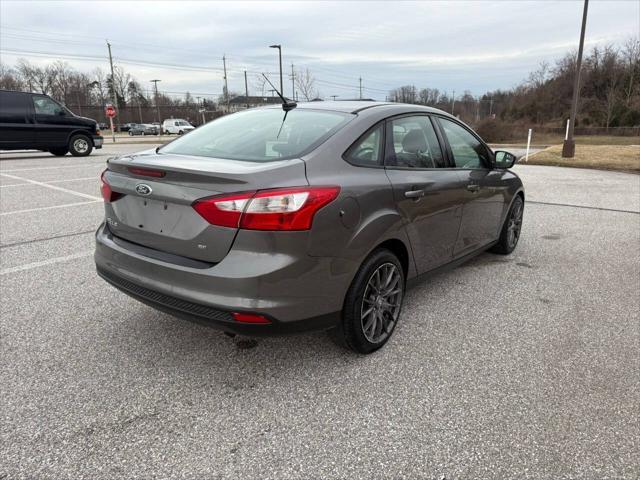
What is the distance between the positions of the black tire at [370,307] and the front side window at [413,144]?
0.67 m

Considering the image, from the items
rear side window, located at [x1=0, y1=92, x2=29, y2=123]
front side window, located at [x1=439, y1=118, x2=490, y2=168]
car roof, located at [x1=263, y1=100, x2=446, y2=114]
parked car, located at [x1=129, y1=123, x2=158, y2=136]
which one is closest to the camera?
car roof, located at [x1=263, y1=100, x2=446, y2=114]

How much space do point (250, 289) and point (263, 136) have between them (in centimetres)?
119

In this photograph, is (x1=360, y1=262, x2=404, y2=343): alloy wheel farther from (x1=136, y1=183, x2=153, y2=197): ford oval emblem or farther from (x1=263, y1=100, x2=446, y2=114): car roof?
(x1=136, y1=183, x2=153, y2=197): ford oval emblem

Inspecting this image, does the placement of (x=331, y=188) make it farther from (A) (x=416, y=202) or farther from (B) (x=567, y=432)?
(B) (x=567, y=432)

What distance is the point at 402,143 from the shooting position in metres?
3.38

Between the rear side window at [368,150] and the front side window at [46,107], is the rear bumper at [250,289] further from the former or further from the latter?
the front side window at [46,107]

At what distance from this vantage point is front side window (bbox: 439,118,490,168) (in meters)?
4.02

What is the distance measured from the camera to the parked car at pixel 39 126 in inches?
566

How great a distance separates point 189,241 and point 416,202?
1.56 metres

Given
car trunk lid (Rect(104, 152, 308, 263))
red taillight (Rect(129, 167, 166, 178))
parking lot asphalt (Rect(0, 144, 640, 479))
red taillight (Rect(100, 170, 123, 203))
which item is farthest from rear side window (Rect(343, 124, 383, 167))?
red taillight (Rect(100, 170, 123, 203))

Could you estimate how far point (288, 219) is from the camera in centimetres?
240

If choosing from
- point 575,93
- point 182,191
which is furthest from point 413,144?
point 575,93

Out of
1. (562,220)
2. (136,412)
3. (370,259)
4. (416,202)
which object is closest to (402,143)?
(416,202)

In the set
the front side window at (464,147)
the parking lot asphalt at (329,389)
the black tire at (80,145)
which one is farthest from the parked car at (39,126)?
the front side window at (464,147)
